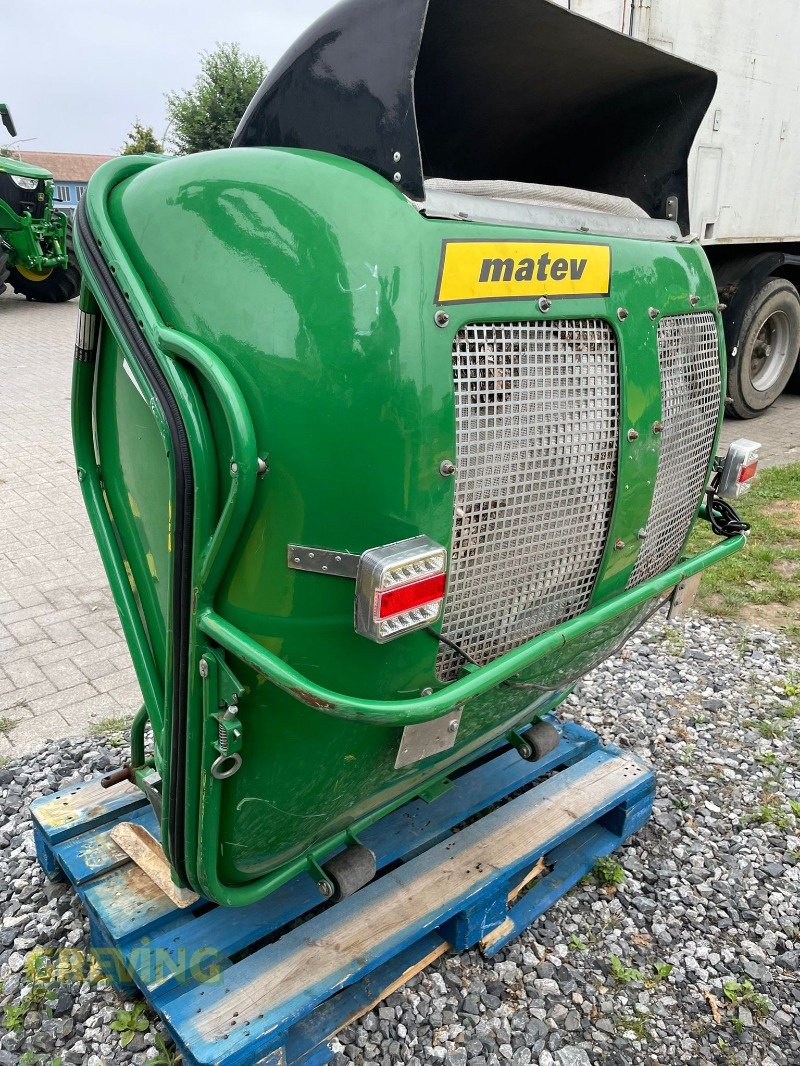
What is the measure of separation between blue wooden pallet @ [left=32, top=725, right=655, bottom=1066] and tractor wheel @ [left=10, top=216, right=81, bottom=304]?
1161cm

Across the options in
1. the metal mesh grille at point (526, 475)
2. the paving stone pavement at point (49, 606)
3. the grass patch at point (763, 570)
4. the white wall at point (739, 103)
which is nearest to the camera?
the metal mesh grille at point (526, 475)

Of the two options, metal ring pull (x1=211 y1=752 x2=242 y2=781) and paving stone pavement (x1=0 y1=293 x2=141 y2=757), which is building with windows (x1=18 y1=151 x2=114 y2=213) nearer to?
paving stone pavement (x1=0 y1=293 x2=141 y2=757)

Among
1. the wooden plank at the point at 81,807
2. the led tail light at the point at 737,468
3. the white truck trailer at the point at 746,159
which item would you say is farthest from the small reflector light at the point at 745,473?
the white truck trailer at the point at 746,159

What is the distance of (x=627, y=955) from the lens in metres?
2.21

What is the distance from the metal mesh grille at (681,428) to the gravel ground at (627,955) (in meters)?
0.99

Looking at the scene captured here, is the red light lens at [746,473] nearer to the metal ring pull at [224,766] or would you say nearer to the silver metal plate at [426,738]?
the silver metal plate at [426,738]

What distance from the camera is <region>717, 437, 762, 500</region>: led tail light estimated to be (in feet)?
7.22

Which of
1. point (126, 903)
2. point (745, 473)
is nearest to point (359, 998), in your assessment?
point (126, 903)

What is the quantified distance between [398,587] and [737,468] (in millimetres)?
1274

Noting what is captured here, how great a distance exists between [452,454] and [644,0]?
489 centimetres

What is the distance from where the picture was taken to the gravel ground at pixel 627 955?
194 cm

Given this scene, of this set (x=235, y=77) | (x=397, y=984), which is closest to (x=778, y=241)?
(x=397, y=984)

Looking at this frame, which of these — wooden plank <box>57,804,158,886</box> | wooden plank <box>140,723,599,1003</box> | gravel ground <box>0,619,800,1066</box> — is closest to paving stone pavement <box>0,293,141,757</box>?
gravel ground <box>0,619,800,1066</box>

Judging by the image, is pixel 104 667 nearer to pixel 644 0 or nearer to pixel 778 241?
pixel 644 0
